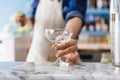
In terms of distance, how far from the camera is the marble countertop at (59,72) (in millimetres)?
887

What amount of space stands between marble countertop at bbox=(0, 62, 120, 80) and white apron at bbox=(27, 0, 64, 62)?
3.05ft

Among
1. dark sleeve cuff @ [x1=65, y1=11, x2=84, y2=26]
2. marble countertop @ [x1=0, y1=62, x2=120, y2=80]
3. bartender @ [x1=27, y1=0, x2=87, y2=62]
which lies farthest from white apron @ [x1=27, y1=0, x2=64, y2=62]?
marble countertop @ [x1=0, y1=62, x2=120, y2=80]

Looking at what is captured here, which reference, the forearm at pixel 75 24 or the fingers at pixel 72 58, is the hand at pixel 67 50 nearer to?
the fingers at pixel 72 58

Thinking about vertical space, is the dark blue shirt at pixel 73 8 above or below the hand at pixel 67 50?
above

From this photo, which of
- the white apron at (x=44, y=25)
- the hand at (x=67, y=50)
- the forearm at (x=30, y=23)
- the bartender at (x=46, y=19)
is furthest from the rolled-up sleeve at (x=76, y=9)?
the hand at (x=67, y=50)

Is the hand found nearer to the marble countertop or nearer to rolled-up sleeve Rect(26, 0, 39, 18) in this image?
the marble countertop

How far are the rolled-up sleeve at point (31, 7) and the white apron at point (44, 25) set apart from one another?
3 cm

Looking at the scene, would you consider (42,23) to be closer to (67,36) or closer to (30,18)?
(30,18)

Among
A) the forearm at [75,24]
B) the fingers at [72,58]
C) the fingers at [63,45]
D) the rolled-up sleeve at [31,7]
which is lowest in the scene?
the fingers at [72,58]

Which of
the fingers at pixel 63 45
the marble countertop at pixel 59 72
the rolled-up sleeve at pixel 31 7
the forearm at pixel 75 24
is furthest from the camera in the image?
the rolled-up sleeve at pixel 31 7

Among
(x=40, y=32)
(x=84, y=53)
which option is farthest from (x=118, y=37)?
(x=84, y=53)

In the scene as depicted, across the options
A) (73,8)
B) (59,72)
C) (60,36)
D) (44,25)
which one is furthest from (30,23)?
(59,72)

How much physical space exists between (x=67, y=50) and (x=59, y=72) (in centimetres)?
21

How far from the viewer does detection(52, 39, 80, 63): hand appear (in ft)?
3.62
